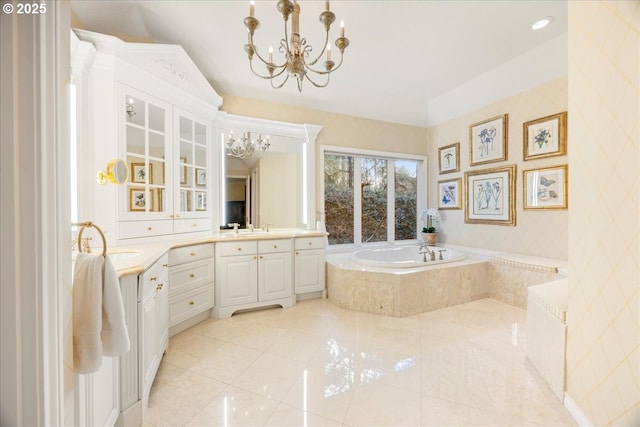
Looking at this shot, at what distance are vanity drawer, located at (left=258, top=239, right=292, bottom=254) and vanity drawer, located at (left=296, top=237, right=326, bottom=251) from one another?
0.44 feet

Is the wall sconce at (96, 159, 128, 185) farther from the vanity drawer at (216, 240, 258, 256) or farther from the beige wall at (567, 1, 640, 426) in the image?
the beige wall at (567, 1, 640, 426)

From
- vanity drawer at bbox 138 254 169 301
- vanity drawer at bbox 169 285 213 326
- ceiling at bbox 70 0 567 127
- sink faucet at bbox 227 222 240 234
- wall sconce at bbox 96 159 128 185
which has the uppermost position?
ceiling at bbox 70 0 567 127

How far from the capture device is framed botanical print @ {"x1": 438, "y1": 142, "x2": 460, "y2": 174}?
167 inches

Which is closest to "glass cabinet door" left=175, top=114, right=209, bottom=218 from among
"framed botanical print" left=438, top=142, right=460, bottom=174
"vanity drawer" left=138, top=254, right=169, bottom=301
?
"vanity drawer" left=138, top=254, right=169, bottom=301

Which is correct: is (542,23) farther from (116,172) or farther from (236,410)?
(236,410)

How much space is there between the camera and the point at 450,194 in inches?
173

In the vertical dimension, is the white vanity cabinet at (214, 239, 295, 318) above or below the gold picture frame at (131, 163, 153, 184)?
below

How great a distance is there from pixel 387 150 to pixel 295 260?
234cm

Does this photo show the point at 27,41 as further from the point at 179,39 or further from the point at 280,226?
the point at 280,226

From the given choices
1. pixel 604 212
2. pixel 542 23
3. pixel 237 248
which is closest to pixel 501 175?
pixel 542 23

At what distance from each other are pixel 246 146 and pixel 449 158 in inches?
120

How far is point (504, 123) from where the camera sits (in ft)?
11.8

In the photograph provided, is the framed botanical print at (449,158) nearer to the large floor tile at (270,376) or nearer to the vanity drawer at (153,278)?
the large floor tile at (270,376)

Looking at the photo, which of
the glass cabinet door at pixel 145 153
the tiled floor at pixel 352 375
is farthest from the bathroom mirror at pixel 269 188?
the tiled floor at pixel 352 375
